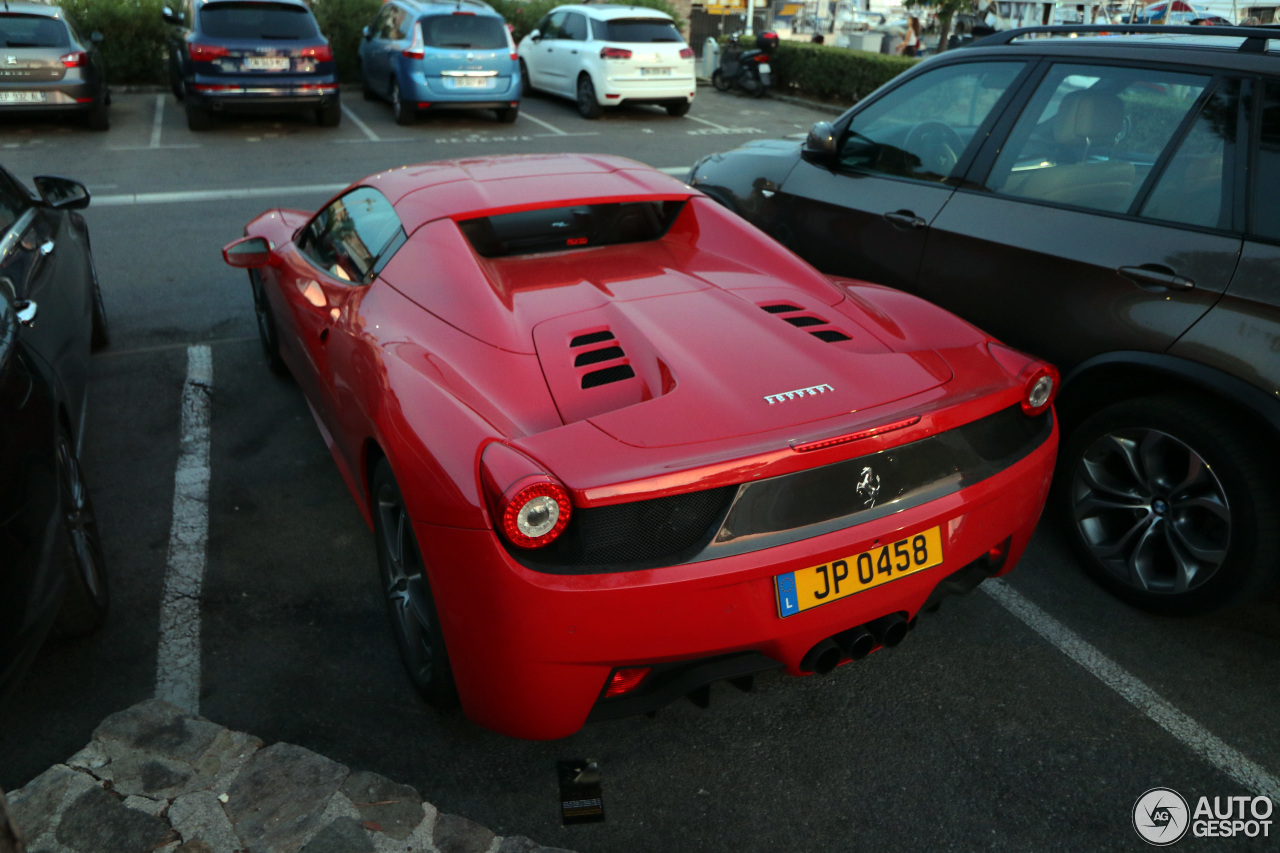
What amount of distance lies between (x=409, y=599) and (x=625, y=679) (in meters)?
0.79

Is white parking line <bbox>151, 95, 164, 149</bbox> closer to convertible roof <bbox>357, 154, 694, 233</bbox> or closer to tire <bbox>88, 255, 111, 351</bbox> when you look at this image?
tire <bbox>88, 255, 111, 351</bbox>

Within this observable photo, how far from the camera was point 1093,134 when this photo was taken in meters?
3.59

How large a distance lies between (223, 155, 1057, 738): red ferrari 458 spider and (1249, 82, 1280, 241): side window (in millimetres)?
905

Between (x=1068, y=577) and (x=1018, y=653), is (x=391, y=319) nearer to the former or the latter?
(x=1018, y=653)

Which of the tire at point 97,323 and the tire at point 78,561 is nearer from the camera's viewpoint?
the tire at point 78,561

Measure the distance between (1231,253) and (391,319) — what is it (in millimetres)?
2659

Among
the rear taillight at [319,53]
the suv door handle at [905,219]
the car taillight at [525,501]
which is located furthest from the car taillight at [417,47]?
the car taillight at [525,501]

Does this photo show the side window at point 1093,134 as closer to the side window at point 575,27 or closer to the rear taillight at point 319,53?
the rear taillight at point 319,53

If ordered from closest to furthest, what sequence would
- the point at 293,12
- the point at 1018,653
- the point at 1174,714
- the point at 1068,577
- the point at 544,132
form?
1. the point at 1174,714
2. the point at 1018,653
3. the point at 1068,577
4. the point at 293,12
5. the point at 544,132

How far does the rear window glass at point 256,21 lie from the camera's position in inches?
487

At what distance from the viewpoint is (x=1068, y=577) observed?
3586 millimetres

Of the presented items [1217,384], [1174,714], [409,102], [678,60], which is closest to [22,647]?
[1174,714]

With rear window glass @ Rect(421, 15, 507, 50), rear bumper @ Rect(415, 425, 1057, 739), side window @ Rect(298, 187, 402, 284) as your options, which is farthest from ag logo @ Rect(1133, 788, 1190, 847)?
rear window glass @ Rect(421, 15, 507, 50)

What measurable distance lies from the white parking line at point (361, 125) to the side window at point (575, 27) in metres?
3.84
